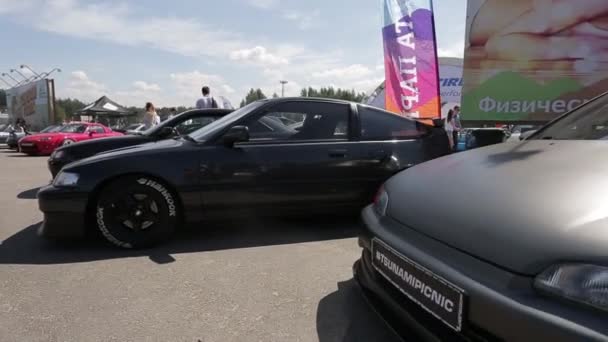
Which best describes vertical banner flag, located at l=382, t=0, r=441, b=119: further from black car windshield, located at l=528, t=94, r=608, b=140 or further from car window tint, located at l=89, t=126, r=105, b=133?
car window tint, located at l=89, t=126, r=105, b=133

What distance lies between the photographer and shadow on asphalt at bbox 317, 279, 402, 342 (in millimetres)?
1998

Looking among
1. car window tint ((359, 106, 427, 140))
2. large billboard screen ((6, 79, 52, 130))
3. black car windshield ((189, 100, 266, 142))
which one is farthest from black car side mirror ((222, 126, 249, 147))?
large billboard screen ((6, 79, 52, 130))

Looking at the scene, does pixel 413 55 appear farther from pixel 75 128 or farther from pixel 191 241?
pixel 75 128

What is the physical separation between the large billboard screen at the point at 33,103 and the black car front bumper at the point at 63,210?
29518 mm

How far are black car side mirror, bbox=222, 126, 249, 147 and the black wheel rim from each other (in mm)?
771

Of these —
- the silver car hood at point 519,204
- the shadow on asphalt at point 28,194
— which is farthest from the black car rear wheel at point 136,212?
the shadow on asphalt at point 28,194

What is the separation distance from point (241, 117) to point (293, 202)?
0.90 m

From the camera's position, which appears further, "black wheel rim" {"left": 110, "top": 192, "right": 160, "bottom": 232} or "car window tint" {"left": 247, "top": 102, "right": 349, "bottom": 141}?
"car window tint" {"left": 247, "top": 102, "right": 349, "bottom": 141}

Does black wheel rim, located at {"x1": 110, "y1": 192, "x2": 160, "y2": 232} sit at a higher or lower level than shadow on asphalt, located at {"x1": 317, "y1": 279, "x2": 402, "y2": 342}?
higher

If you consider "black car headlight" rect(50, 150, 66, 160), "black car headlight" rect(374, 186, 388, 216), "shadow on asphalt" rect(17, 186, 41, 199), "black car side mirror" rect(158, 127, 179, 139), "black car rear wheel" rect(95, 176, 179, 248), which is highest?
"black car side mirror" rect(158, 127, 179, 139)

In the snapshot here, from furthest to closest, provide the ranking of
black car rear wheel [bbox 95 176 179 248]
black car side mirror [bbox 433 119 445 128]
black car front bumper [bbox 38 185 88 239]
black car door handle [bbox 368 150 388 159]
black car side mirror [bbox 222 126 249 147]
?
black car side mirror [bbox 433 119 445 128] < black car door handle [bbox 368 150 388 159] < black car side mirror [bbox 222 126 249 147] < black car rear wheel [bbox 95 176 179 248] < black car front bumper [bbox 38 185 88 239]

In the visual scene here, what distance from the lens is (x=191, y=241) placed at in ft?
11.5

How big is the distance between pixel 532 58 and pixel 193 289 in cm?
558

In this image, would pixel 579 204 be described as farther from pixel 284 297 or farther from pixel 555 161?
pixel 284 297
